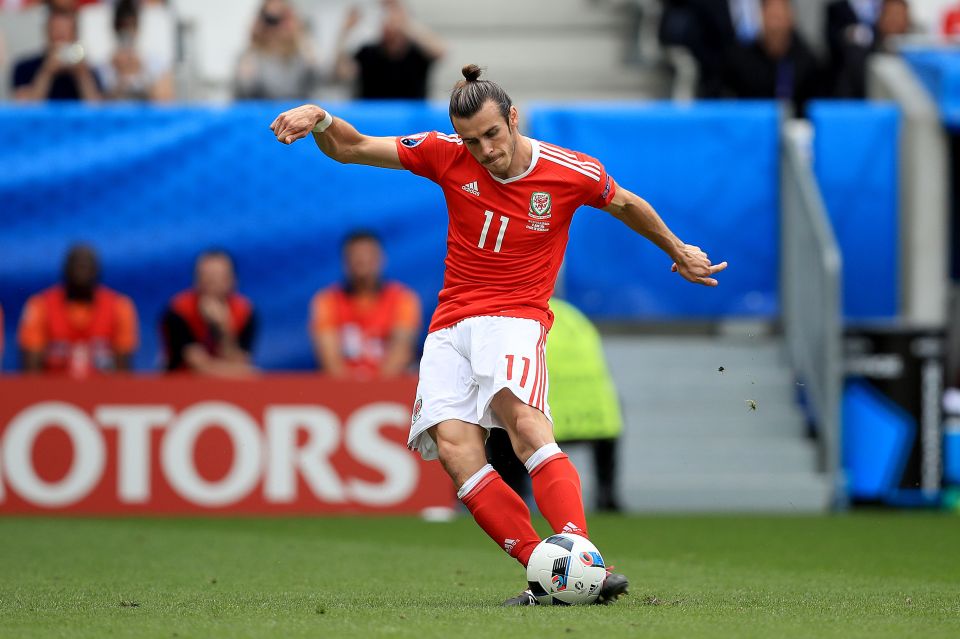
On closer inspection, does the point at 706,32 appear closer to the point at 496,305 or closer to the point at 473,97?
the point at 496,305

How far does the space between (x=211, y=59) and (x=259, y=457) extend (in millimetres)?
6043

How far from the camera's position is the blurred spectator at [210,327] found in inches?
536

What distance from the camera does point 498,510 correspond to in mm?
6746

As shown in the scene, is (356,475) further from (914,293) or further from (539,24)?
(539,24)

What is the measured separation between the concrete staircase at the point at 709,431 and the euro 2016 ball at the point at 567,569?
7023mm

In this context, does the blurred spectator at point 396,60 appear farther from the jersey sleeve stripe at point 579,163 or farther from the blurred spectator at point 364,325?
the jersey sleeve stripe at point 579,163

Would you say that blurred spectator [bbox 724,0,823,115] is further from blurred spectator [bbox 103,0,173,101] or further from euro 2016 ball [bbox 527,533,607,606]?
euro 2016 ball [bbox 527,533,607,606]

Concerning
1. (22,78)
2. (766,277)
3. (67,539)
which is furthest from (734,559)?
(22,78)

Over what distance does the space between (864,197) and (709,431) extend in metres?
2.63

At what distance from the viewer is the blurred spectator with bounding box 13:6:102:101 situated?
15.4 m

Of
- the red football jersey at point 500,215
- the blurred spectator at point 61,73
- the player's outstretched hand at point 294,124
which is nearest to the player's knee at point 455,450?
the red football jersey at point 500,215

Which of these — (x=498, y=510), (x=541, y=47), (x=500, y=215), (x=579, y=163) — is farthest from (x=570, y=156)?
(x=541, y=47)

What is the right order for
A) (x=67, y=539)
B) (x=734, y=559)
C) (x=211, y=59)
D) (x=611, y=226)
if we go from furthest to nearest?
(x=211, y=59) < (x=611, y=226) < (x=67, y=539) < (x=734, y=559)

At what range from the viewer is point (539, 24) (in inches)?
725
